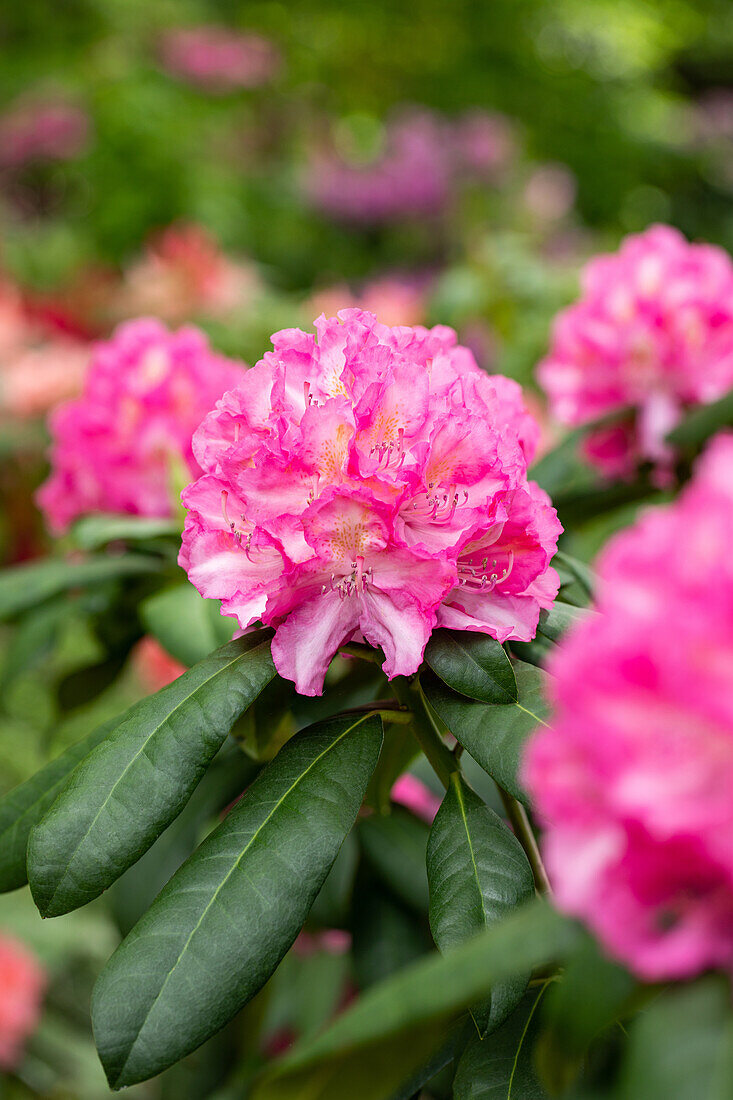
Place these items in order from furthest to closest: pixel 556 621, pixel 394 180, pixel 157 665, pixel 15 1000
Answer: pixel 394 180 → pixel 15 1000 → pixel 157 665 → pixel 556 621

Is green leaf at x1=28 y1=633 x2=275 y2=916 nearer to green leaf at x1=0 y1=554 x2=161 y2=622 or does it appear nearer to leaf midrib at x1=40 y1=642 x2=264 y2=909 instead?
leaf midrib at x1=40 y1=642 x2=264 y2=909

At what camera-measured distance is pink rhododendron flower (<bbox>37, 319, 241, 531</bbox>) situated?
942mm

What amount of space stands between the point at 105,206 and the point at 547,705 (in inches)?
142

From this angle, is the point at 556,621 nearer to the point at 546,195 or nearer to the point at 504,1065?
the point at 504,1065

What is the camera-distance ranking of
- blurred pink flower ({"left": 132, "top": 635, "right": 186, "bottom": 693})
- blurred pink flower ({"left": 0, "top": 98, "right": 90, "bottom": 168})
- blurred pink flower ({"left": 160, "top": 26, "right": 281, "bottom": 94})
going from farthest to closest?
blurred pink flower ({"left": 160, "top": 26, "right": 281, "bottom": 94})
blurred pink flower ({"left": 0, "top": 98, "right": 90, "bottom": 168})
blurred pink flower ({"left": 132, "top": 635, "right": 186, "bottom": 693})

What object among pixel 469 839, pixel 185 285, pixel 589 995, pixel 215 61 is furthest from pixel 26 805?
pixel 215 61

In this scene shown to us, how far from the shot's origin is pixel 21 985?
135 centimetres

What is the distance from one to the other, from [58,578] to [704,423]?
1.80 ft

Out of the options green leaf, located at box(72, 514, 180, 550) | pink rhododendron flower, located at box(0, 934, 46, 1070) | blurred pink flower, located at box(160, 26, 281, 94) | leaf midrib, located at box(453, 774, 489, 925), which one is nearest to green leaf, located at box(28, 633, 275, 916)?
leaf midrib, located at box(453, 774, 489, 925)

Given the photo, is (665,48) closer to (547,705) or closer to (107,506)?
(107,506)

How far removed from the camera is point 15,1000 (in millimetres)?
1332

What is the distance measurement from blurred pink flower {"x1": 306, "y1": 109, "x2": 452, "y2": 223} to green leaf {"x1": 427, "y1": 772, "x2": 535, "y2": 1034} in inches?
127

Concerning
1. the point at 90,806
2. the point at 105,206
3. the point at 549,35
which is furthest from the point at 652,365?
the point at 549,35

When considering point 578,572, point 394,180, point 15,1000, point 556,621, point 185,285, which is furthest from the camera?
point 394,180
